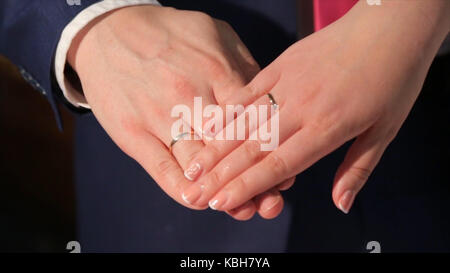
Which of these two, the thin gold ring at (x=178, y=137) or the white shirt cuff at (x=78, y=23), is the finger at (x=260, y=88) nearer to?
the thin gold ring at (x=178, y=137)

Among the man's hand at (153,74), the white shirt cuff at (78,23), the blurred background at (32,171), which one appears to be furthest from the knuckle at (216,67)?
the blurred background at (32,171)

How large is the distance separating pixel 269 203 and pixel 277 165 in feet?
0.16

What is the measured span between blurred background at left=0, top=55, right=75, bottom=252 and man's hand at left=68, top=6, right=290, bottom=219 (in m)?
0.54

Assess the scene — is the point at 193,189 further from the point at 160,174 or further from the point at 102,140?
the point at 102,140

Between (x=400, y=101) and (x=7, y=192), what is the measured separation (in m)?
0.87

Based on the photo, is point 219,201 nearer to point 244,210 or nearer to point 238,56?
point 244,210

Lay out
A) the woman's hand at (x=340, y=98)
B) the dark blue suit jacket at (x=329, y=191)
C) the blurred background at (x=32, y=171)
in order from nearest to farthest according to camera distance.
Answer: the woman's hand at (x=340, y=98), the dark blue suit jacket at (x=329, y=191), the blurred background at (x=32, y=171)

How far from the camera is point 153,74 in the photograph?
0.51 metres

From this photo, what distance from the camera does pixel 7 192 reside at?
1022 mm

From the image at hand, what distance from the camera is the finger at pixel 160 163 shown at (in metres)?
0.48

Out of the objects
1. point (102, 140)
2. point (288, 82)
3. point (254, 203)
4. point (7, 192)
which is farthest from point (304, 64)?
point (7, 192)

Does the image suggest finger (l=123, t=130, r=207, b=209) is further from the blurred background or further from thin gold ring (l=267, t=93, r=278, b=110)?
the blurred background

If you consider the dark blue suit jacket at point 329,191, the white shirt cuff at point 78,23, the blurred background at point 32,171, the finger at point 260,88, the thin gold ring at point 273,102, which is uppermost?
the white shirt cuff at point 78,23

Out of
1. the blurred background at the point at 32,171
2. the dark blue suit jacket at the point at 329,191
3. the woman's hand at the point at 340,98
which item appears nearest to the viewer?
the woman's hand at the point at 340,98
